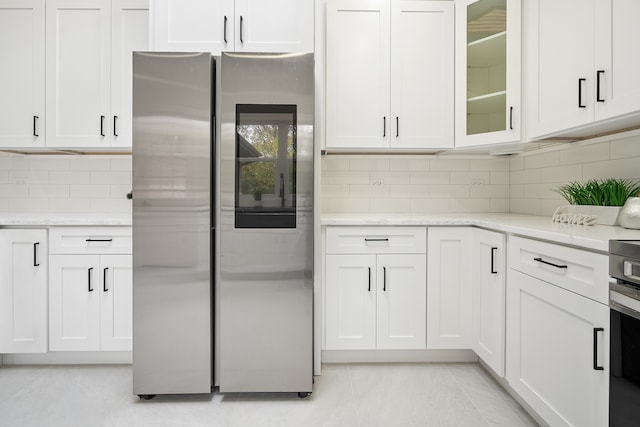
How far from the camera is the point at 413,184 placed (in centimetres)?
290

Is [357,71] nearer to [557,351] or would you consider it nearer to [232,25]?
[232,25]

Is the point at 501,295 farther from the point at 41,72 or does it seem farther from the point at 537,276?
the point at 41,72

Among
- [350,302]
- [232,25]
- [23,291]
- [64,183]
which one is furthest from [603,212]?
[64,183]

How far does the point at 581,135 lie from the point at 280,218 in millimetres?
1770

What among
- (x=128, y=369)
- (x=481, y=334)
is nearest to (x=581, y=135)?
(x=481, y=334)

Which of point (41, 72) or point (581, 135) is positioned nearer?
point (581, 135)

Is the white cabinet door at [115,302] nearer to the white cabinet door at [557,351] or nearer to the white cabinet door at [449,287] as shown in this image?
the white cabinet door at [449,287]

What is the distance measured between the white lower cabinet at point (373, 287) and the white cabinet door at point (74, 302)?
4.77ft

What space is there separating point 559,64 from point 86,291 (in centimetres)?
297

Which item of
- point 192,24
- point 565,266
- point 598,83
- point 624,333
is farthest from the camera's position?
point 192,24

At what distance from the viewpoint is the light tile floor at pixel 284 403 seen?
5.92 feet

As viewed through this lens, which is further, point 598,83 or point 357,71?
point 357,71

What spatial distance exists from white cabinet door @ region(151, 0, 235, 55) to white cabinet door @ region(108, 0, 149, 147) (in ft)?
0.95

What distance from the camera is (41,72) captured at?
246cm
